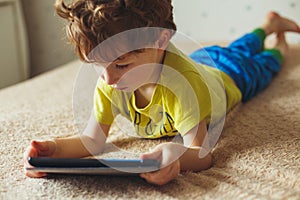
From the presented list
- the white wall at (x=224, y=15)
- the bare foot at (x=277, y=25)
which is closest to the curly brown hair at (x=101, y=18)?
the bare foot at (x=277, y=25)

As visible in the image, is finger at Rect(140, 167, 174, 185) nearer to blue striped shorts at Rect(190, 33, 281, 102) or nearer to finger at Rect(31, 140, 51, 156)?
finger at Rect(31, 140, 51, 156)

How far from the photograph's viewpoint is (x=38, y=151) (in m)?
0.81

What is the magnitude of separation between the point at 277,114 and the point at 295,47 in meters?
0.63

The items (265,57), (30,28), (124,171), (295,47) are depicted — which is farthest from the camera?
(30,28)

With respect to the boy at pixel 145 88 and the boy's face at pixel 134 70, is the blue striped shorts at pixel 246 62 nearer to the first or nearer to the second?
the boy at pixel 145 88

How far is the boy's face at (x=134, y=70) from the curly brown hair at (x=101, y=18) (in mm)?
35

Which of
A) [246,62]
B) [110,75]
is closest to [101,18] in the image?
[110,75]

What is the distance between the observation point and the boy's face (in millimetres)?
798

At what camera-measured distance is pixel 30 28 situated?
2045 millimetres

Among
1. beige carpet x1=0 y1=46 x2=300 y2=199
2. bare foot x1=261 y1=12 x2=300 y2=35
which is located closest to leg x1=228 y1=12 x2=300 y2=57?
bare foot x1=261 y1=12 x2=300 y2=35

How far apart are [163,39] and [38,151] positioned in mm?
301

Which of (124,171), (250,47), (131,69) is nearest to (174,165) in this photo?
(124,171)

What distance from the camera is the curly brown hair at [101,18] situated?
765 mm

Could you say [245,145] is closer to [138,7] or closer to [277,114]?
[277,114]
